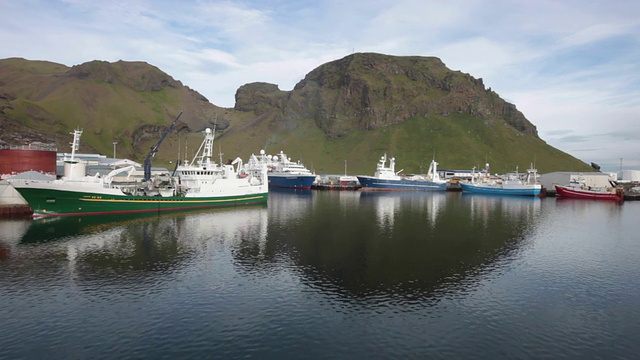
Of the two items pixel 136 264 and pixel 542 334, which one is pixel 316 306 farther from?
pixel 136 264

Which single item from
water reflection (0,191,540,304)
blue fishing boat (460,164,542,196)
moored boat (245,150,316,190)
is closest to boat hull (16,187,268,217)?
water reflection (0,191,540,304)

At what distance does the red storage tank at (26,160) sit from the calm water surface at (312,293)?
43.7 meters

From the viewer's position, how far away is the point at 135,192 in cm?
7612

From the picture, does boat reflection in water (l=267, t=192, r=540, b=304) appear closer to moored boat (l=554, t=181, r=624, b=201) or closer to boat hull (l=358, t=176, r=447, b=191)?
moored boat (l=554, t=181, r=624, b=201)

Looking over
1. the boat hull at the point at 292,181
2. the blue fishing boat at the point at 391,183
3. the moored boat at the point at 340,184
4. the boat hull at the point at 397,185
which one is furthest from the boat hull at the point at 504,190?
the boat hull at the point at 292,181

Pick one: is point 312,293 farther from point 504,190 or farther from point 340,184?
point 340,184

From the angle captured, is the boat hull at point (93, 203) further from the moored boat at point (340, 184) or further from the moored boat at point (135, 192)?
the moored boat at point (340, 184)

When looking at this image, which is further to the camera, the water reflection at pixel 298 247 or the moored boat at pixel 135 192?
the moored boat at pixel 135 192

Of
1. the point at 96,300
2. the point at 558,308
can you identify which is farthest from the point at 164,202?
the point at 558,308

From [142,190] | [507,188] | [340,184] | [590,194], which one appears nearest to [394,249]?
[142,190]

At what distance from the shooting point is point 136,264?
126ft

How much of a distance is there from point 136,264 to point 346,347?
25661 mm

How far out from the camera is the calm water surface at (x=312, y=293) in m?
22.7

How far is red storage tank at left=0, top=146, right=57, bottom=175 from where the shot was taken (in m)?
91.5
